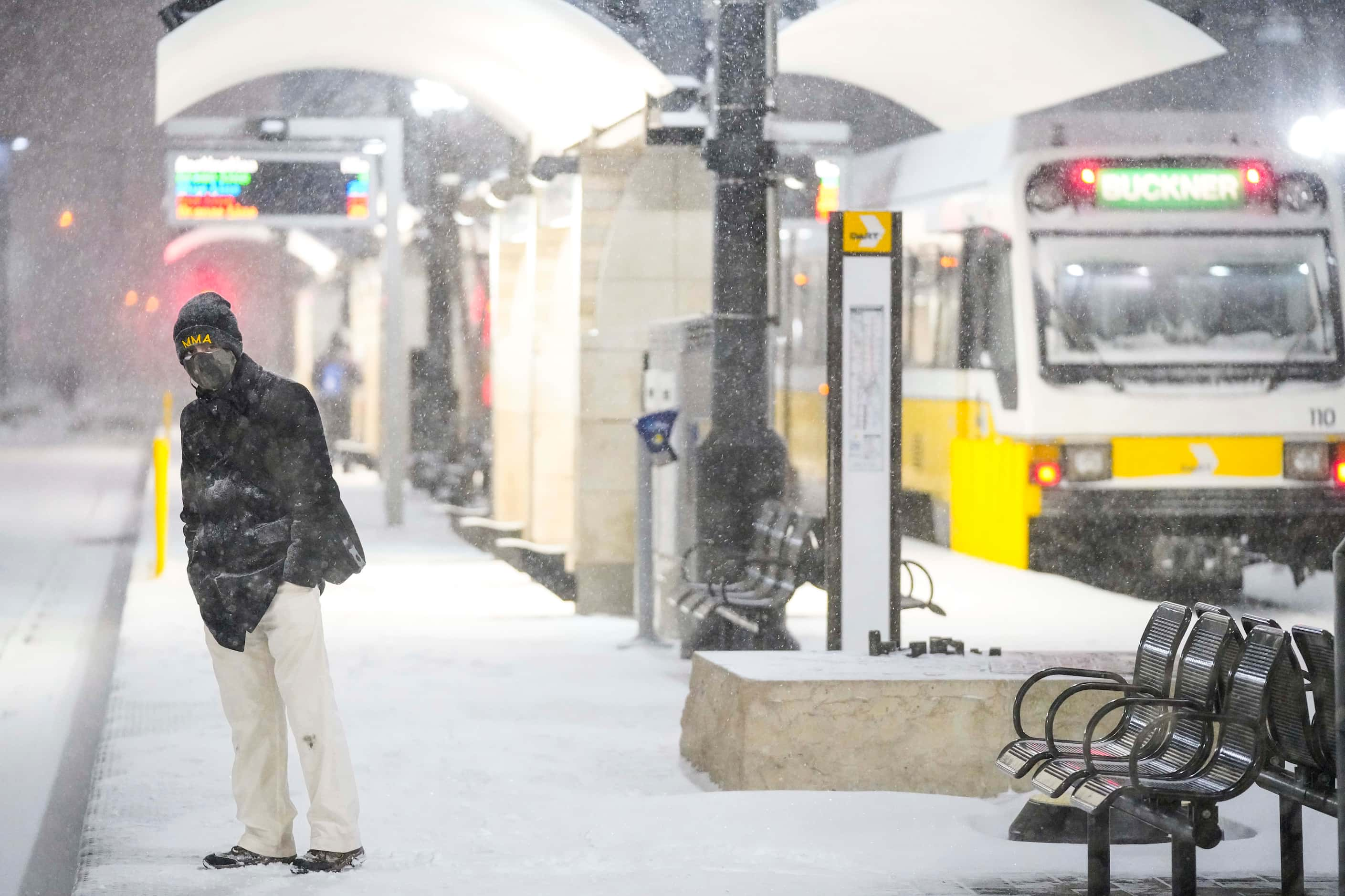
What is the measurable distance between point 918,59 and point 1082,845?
11314 mm

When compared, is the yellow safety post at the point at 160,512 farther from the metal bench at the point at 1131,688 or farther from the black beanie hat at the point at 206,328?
the metal bench at the point at 1131,688

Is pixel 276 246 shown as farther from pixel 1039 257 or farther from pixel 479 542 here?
pixel 1039 257

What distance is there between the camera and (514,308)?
18.9 metres

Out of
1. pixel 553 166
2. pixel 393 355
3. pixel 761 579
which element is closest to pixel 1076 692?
pixel 761 579

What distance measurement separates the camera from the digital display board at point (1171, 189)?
13312 millimetres

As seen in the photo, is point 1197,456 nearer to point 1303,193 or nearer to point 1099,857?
point 1303,193

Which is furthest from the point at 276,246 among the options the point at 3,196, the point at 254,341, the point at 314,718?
the point at 314,718

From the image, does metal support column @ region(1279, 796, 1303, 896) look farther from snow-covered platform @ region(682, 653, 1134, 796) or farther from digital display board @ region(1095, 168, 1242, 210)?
digital display board @ region(1095, 168, 1242, 210)

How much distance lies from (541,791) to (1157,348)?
7.18 meters

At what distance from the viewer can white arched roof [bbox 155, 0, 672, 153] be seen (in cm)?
1410

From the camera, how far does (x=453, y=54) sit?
1703 centimetres

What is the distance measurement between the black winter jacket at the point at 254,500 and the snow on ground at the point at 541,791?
0.84 m

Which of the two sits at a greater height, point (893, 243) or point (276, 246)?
point (276, 246)

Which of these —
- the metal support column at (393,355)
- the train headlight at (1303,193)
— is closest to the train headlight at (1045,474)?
the train headlight at (1303,193)
